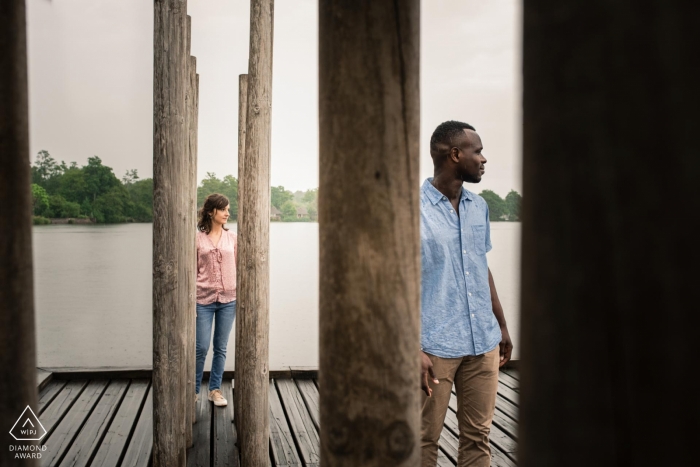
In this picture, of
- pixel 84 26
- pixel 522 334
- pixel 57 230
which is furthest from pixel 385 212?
pixel 57 230

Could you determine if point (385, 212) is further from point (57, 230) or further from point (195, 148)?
point (57, 230)

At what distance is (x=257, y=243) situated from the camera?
3.23m

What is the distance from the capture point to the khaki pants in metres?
2.38

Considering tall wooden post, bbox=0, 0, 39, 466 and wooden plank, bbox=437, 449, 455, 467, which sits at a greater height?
tall wooden post, bbox=0, 0, 39, 466

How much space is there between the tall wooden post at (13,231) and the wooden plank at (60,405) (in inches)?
152

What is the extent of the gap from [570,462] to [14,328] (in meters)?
0.56

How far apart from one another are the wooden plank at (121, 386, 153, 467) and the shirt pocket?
2.55 metres

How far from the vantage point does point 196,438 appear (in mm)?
4000

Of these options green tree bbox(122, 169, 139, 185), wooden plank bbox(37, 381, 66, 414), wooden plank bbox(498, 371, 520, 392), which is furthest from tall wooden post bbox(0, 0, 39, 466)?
green tree bbox(122, 169, 139, 185)

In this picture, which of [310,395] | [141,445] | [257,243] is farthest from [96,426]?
[257,243]

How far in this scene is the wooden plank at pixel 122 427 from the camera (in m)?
3.58

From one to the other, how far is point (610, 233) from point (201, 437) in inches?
164

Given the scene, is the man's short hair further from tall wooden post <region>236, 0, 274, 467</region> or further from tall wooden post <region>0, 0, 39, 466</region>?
tall wooden post <region>0, 0, 39, 466</region>

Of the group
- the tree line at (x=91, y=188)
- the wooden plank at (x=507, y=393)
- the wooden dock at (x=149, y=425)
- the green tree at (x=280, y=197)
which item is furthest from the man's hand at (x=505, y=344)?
the green tree at (x=280, y=197)
